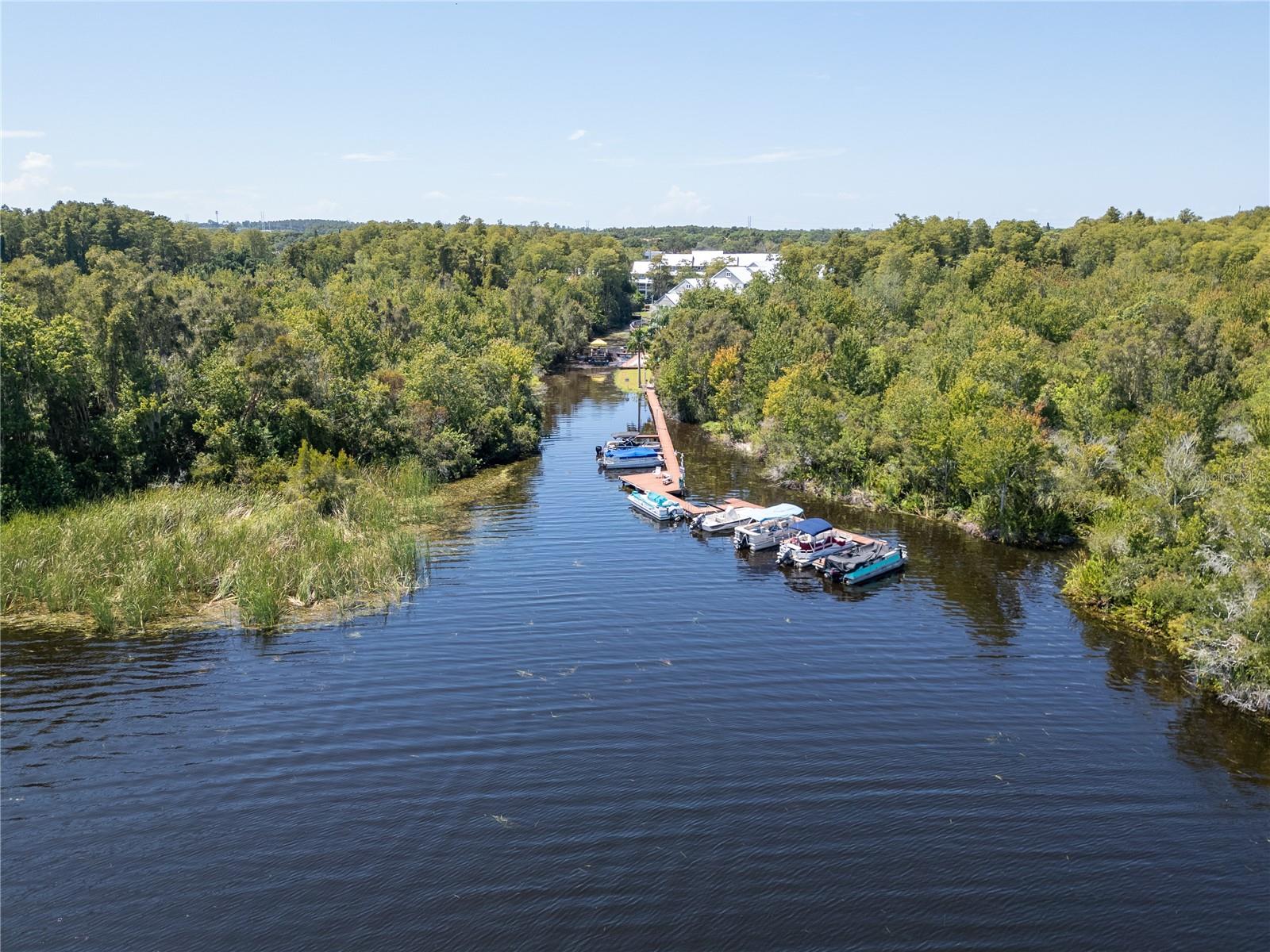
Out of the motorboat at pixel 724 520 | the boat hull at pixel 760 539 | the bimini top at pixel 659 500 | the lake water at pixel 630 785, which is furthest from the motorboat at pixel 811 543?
the bimini top at pixel 659 500

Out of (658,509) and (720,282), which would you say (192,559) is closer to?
(658,509)

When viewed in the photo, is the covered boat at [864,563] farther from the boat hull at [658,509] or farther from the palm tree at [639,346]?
the palm tree at [639,346]

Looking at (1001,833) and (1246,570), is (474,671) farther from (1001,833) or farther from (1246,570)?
(1246,570)

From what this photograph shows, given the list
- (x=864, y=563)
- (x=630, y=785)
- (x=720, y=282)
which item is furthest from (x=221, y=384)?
(x=720, y=282)

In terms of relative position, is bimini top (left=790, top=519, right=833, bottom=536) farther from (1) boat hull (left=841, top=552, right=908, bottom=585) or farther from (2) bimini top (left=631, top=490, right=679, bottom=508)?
(2) bimini top (left=631, top=490, right=679, bottom=508)

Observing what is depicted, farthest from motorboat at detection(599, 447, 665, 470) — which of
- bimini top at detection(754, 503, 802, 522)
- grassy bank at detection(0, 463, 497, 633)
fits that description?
grassy bank at detection(0, 463, 497, 633)

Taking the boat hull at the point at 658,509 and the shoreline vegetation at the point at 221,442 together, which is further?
the boat hull at the point at 658,509
